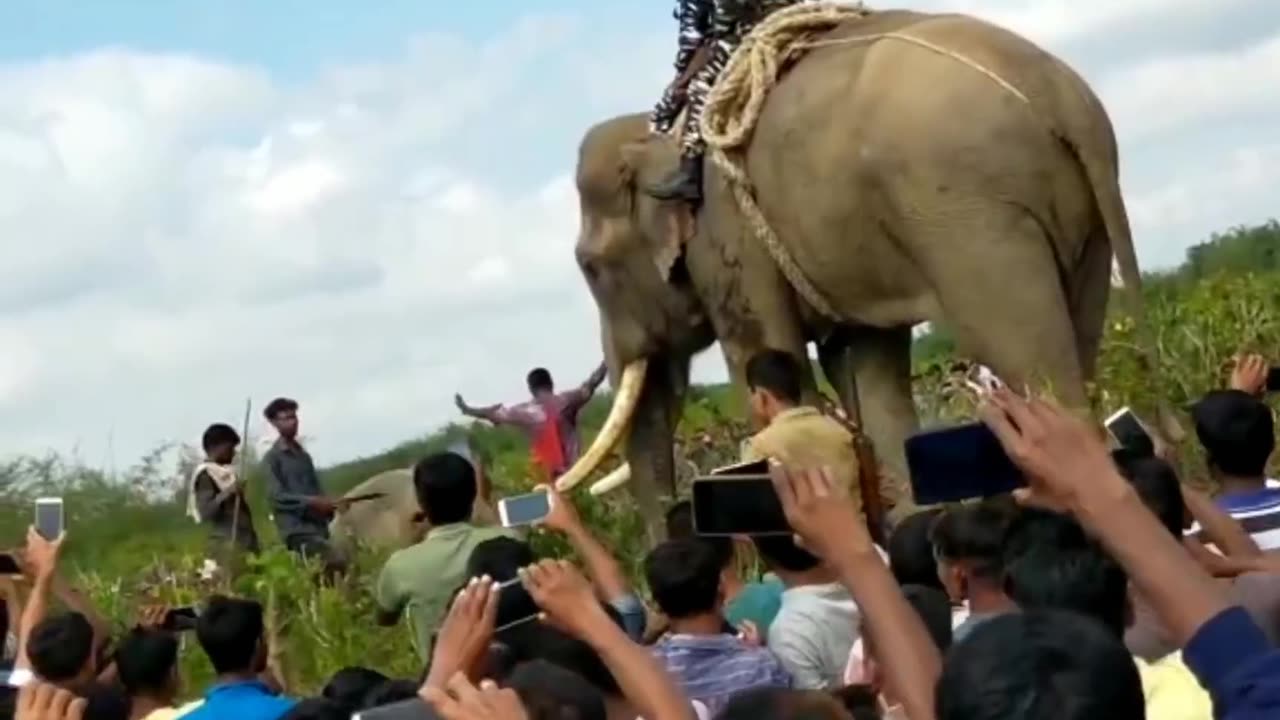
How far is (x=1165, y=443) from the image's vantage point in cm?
988

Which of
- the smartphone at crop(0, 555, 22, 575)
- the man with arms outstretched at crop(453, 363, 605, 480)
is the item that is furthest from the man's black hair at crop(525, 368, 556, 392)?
the smartphone at crop(0, 555, 22, 575)

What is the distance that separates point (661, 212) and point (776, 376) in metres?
3.75

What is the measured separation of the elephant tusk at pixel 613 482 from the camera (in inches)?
523

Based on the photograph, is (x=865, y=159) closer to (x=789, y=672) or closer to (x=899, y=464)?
(x=899, y=464)

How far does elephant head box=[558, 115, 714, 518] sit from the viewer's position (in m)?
12.7

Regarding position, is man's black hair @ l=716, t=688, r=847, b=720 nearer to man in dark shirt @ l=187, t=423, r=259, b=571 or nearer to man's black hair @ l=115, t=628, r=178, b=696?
man's black hair @ l=115, t=628, r=178, b=696

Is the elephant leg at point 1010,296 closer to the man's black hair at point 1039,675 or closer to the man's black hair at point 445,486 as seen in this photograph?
the man's black hair at point 445,486

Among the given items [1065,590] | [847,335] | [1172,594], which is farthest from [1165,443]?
[1172,594]

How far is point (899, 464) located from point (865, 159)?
1402 mm

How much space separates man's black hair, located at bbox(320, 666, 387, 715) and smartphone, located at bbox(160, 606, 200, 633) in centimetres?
120

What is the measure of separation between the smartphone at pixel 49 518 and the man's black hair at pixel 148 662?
0.76 metres

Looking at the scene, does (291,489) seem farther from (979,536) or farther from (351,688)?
(979,536)

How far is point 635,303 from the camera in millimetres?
13039

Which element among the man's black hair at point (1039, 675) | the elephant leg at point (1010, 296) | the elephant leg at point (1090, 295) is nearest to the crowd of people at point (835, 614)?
the man's black hair at point (1039, 675)
